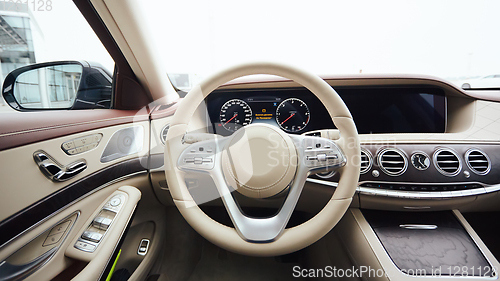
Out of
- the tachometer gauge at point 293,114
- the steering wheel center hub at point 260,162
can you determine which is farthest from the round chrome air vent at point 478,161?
the steering wheel center hub at point 260,162

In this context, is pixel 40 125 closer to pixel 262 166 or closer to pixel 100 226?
pixel 100 226

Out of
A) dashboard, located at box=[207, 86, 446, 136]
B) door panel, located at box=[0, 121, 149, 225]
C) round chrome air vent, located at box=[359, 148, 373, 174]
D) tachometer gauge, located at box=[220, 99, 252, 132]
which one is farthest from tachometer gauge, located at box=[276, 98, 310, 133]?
door panel, located at box=[0, 121, 149, 225]

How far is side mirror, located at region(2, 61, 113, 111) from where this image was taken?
108 centimetres

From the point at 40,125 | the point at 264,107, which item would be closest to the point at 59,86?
the point at 40,125

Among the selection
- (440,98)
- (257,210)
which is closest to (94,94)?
(257,210)

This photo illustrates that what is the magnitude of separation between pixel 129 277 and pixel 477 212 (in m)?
1.90

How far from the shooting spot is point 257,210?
1.59 meters

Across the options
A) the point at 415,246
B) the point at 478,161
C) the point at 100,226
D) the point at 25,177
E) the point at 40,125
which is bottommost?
the point at 415,246

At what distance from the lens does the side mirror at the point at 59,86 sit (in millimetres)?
1085

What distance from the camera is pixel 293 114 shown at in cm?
160

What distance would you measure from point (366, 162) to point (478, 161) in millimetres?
581

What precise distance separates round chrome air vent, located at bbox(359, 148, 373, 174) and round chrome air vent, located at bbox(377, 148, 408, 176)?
43 mm

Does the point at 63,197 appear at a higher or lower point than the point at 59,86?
lower

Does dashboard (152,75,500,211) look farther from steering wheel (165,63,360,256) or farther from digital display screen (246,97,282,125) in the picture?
steering wheel (165,63,360,256)
